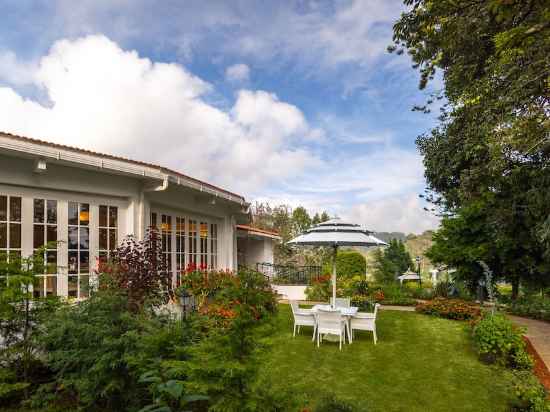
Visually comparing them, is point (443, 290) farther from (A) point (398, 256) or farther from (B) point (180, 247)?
(A) point (398, 256)

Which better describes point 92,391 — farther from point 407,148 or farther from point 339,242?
point 407,148

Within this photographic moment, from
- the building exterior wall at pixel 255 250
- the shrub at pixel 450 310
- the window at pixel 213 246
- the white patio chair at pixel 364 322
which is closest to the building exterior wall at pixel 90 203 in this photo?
the window at pixel 213 246

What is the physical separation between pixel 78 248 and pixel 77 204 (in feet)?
2.78

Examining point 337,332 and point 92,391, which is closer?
point 92,391

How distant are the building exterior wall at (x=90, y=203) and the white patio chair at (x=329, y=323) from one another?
161 inches

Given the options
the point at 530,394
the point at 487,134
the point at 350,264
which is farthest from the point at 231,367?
the point at 350,264

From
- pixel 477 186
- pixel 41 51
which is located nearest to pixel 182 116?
pixel 41 51

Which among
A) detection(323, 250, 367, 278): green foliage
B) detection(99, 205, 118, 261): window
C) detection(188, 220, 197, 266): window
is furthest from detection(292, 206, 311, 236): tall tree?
detection(99, 205, 118, 261): window

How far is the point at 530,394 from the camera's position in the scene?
421cm

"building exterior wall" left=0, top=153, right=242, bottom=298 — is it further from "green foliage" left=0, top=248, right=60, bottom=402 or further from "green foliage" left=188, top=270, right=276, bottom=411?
"green foliage" left=188, top=270, right=276, bottom=411

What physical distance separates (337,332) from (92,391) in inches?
186

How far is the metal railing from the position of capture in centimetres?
1755

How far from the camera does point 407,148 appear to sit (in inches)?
618

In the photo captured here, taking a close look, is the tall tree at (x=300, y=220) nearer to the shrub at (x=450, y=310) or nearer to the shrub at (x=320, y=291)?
the shrub at (x=320, y=291)
